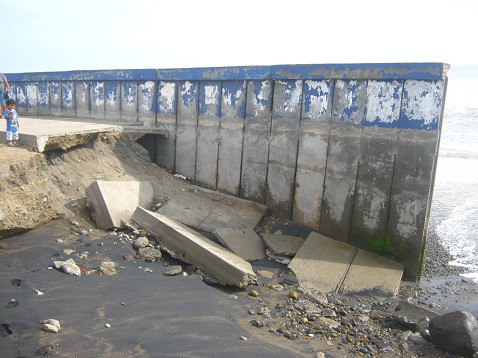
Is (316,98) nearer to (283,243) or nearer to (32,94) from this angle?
(283,243)

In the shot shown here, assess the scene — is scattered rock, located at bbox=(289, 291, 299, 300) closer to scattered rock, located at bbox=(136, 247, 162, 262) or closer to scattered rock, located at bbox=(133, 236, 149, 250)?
scattered rock, located at bbox=(136, 247, 162, 262)

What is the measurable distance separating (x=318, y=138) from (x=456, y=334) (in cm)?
337

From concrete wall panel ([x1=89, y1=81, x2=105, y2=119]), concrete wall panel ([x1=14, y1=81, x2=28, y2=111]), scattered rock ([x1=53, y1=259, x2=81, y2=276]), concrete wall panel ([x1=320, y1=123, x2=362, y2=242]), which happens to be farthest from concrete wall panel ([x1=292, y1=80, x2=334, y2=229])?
concrete wall panel ([x1=14, y1=81, x2=28, y2=111])

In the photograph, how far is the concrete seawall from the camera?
215 inches

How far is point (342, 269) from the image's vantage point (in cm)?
539

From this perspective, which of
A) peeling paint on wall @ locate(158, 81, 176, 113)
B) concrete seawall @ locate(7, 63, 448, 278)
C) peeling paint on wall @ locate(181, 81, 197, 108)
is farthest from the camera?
peeling paint on wall @ locate(158, 81, 176, 113)

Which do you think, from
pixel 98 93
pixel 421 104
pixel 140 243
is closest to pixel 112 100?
pixel 98 93

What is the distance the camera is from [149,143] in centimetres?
816

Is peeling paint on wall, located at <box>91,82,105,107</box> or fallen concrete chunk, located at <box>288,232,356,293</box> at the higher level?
peeling paint on wall, located at <box>91,82,105,107</box>

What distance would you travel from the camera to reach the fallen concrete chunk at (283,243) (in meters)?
5.83

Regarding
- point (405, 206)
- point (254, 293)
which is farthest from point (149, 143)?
point (405, 206)

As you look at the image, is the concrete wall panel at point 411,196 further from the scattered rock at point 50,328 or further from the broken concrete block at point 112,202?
the scattered rock at point 50,328

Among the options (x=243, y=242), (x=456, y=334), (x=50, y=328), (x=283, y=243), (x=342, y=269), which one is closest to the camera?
(x=50, y=328)

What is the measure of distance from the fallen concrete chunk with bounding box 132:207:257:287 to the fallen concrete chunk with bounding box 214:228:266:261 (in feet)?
0.71
